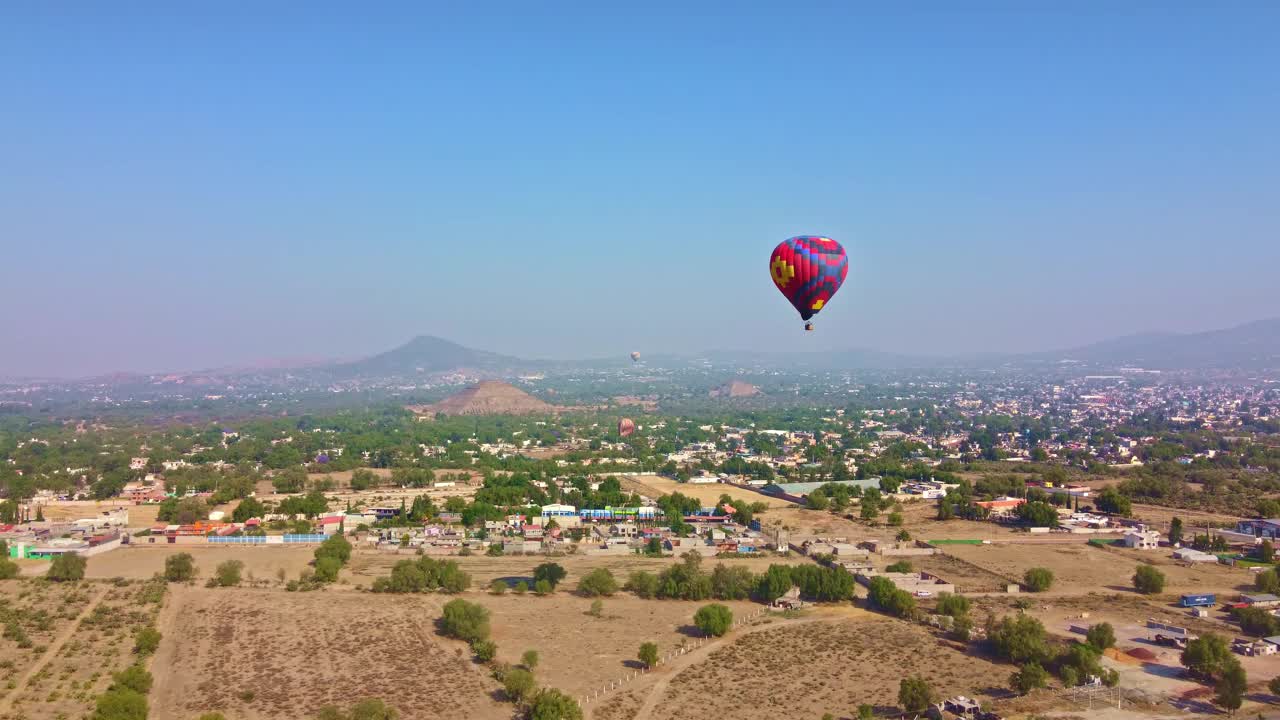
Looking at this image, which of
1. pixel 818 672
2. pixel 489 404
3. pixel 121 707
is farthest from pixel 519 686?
pixel 489 404

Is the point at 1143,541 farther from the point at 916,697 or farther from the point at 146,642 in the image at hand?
the point at 146,642

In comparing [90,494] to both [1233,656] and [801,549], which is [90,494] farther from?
[1233,656]

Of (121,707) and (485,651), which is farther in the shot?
(485,651)

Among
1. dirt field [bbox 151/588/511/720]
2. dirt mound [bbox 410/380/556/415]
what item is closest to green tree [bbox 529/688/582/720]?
dirt field [bbox 151/588/511/720]

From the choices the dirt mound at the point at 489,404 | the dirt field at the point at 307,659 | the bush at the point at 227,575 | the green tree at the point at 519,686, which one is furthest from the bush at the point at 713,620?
the dirt mound at the point at 489,404

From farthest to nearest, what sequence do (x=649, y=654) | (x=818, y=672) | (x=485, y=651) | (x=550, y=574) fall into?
(x=550, y=574)
(x=485, y=651)
(x=649, y=654)
(x=818, y=672)

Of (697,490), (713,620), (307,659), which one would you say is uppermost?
(713,620)

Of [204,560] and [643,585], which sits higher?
[643,585]
